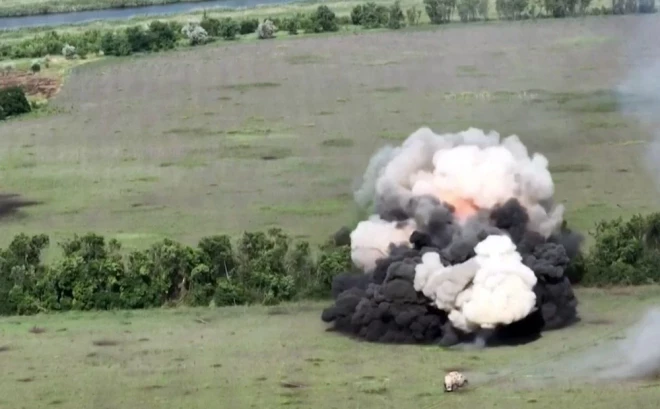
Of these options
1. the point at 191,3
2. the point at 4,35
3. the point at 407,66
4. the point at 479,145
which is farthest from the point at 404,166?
the point at 191,3

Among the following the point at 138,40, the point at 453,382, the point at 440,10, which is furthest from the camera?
the point at 440,10

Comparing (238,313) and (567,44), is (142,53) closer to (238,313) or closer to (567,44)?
(567,44)

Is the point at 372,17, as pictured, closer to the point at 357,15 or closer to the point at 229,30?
the point at 357,15

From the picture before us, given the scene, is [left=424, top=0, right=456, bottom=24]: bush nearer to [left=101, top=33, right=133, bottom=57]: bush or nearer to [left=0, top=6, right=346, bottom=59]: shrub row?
Answer: [left=0, top=6, right=346, bottom=59]: shrub row

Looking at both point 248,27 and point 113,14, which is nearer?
point 248,27

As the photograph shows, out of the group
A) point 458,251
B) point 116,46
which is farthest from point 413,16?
point 458,251
